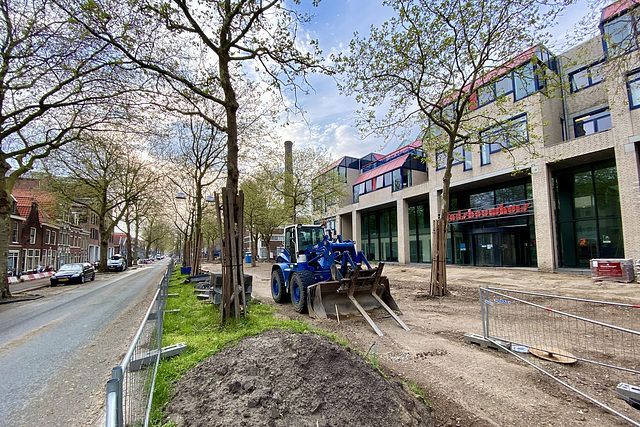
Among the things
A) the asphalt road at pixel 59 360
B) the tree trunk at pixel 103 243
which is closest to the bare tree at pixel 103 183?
the tree trunk at pixel 103 243

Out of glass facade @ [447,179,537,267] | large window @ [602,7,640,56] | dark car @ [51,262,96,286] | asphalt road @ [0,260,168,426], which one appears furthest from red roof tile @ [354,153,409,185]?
dark car @ [51,262,96,286]

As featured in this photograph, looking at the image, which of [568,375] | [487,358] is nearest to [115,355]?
[487,358]

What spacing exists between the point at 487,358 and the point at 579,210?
56.6 ft

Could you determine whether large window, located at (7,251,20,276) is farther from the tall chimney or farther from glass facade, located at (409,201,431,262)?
glass facade, located at (409,201,431,262)

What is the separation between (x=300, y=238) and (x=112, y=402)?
7.97m

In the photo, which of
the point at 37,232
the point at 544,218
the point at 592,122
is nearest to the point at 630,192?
the point at 544,218

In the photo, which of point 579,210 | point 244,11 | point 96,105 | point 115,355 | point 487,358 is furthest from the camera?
point 579,210

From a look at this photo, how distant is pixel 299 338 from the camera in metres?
4.23

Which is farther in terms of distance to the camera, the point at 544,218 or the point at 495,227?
the point at 495,227

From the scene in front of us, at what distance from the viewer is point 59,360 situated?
17.1 feet

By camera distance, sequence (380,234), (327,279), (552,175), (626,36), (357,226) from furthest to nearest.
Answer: (357,226), (380,234), (552,175), (327,279), (626,36)

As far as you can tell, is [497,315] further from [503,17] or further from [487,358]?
[503,17]

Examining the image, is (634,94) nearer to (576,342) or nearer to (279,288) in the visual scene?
(576,342)

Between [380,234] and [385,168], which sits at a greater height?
[385,168]
